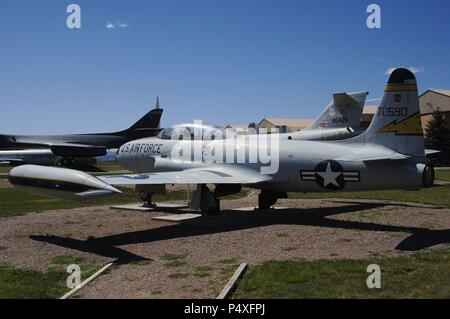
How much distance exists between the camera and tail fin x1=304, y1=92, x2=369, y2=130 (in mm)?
19281

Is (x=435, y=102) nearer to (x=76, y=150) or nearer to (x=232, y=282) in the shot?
(x=76, y=150)

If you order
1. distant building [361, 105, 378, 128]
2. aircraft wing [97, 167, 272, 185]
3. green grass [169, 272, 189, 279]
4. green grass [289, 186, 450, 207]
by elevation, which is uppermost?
distant building [361, 105, 378, 128]

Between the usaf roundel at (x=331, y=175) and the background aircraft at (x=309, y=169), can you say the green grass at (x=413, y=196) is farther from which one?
the usaf roundel at (x=331, y=175)

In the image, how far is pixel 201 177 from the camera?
44.4 feet

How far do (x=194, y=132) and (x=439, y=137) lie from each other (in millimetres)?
45894

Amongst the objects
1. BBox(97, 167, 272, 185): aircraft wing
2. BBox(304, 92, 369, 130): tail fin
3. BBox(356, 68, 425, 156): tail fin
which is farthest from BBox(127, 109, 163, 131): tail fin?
BBox(356, 68, 425, 156): tail fin

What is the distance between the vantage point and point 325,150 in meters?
13.0

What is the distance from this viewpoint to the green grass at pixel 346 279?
6.36m

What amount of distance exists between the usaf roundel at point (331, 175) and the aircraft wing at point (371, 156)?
301 mm

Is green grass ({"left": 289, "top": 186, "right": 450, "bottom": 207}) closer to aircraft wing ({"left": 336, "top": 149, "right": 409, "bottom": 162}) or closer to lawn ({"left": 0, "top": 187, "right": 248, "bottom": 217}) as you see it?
lawn ({"left": 0, "top": 187, "right": 248, "bottom": 217})

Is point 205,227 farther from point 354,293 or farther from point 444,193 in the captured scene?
point 444,193

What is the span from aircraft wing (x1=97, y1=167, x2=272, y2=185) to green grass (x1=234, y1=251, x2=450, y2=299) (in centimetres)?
529
